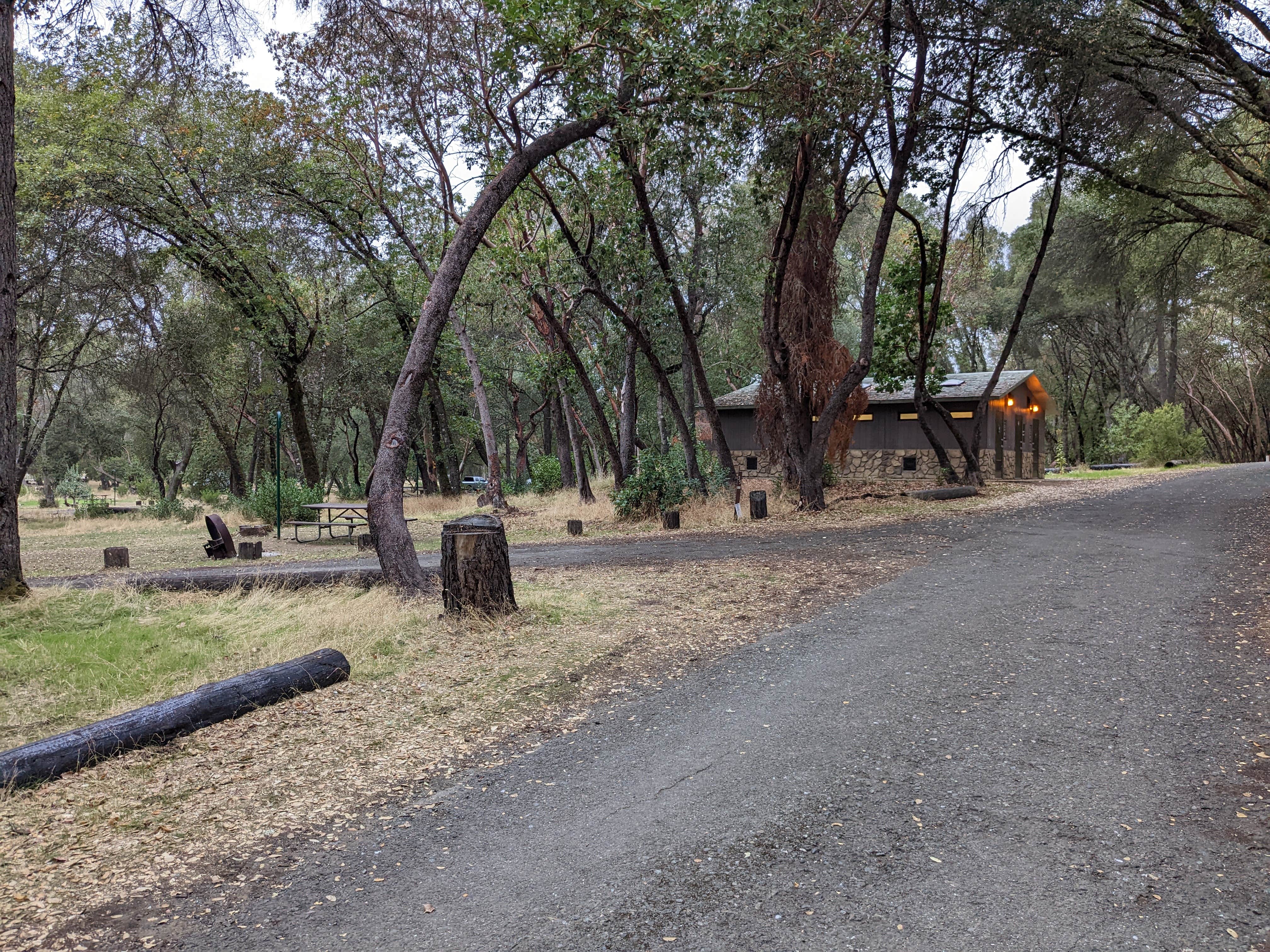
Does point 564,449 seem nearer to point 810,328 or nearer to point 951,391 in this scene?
point 951,391

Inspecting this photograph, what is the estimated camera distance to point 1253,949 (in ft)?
7.84

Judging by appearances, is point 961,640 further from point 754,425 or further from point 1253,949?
point 754,425

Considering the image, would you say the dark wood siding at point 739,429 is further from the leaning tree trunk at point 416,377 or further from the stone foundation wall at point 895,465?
the leaning tree trunk at point 416,377

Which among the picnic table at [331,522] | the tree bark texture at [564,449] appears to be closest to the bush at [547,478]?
the tree bark texture at [564,449]

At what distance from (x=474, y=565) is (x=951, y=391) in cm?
2077

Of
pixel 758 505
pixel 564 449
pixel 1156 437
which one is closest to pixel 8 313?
pixel 758 505

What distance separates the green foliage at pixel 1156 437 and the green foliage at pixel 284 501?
30.9m

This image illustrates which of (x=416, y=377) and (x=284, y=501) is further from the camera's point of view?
(x=284, y=501)

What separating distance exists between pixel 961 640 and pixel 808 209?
13.4 metres

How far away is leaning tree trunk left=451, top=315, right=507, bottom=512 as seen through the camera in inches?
810

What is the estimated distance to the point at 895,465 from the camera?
24797mm

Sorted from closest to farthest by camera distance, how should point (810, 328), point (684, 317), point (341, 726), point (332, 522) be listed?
point (341, 726) < point (684, 317) < point (332, 522) < point (810, 328)

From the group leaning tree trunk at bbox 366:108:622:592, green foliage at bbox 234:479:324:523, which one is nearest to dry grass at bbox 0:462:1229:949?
leaning tree trunk at bbox 366:108:622:592

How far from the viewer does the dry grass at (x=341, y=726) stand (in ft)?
10.2
